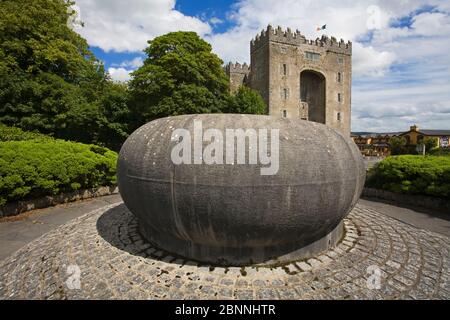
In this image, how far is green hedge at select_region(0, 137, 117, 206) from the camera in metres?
6.13

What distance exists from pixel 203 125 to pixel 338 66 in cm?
4087

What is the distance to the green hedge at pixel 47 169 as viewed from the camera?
6.13 meters

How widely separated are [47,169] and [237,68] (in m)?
38.1

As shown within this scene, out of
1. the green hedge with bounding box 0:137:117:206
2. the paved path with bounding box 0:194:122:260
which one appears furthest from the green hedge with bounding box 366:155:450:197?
the green hedge with bounding box 0:137:117:206

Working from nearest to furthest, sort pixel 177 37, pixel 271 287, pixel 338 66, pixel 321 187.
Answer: pixel 271 287, pixel 321 187, pixel 177 37, pixel 338 66

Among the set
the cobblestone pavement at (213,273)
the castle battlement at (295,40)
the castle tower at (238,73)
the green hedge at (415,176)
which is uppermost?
the castle battlement at (295,40)

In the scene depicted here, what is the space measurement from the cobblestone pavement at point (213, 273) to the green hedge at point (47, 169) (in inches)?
104

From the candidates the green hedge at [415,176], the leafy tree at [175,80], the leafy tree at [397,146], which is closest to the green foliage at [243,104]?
the leafy tree at [175,80]

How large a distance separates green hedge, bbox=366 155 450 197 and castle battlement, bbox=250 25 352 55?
29.5 meters

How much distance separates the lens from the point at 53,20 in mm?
17891

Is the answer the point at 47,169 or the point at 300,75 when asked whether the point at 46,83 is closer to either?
the point at 47,169

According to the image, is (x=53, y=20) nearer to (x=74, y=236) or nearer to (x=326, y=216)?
(x=74, y=236)

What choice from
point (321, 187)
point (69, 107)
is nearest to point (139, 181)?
point (321, 187)

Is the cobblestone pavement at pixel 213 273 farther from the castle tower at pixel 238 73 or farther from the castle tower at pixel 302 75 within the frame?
the castle tower at pixel 238 73
